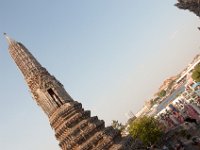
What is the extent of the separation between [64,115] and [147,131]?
79.6 feet

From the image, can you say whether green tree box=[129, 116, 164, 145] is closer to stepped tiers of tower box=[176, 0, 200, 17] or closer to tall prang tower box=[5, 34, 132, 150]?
tall prang tower box=[5, 34, 132, 150]

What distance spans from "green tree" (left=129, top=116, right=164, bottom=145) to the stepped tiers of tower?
19.9 metres

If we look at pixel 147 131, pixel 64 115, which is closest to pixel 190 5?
pixel 64 115

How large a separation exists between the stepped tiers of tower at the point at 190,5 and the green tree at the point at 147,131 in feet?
65.4

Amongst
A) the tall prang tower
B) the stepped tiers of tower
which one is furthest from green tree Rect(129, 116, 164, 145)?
the stepped tiers of tower

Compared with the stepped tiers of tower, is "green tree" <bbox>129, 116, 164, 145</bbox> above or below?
below

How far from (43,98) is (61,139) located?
4312 millimetres

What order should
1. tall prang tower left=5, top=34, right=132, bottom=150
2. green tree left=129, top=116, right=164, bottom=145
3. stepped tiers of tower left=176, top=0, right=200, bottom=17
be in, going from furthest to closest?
1. green tree left=129, top=116, right=164, bottom=145
2. stepped tiers of tower left=176, top=0, right=200, bottom=17
3. tall prang tower left=5, top=34, right=132, bottom=150

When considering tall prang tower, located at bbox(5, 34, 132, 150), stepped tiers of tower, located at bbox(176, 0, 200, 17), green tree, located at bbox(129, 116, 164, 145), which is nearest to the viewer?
tall prang tower, located at bbox(5, 34, 132, 150)

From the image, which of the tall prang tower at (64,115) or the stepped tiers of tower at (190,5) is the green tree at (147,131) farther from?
the stepped tiers of tower at (190,5)

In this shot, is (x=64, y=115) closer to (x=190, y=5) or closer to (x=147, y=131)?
(x=190, y=5)

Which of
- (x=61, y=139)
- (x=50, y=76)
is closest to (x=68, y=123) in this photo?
(x=61, y=139)

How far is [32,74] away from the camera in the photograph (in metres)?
26.2

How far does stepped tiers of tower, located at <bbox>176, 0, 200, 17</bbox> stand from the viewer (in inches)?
1240
